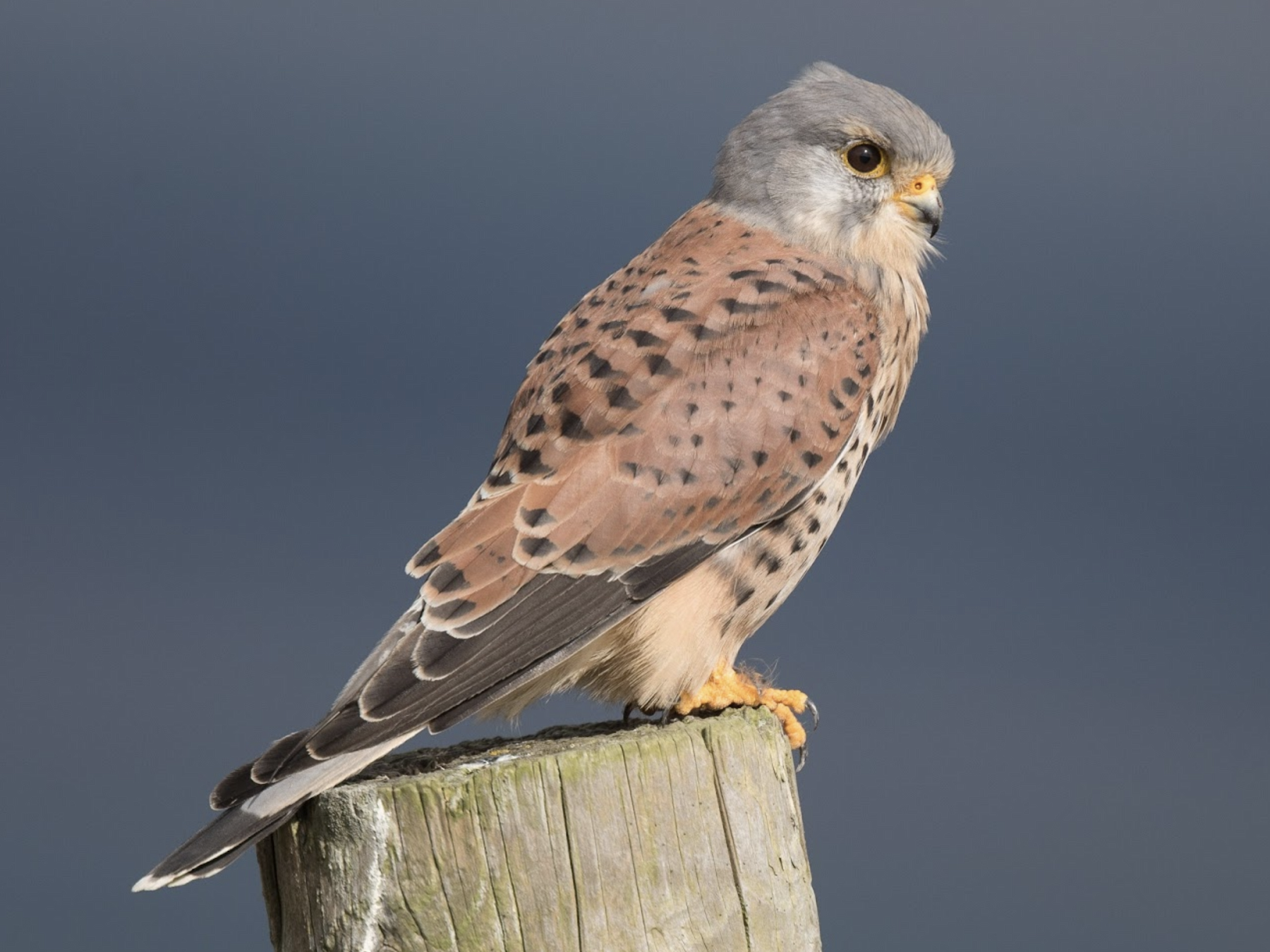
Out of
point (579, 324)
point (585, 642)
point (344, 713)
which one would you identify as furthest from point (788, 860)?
point (579, 324)

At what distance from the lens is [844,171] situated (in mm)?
3270

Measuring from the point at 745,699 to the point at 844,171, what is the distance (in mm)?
1246

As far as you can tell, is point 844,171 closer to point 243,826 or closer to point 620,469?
point 620,469

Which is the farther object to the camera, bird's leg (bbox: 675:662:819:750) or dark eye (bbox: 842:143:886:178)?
dark eye (bbox: 842:143:886:178)

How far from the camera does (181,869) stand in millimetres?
2117

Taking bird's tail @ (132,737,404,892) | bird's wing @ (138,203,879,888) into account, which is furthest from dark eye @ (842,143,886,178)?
bird's tail @ (132,737,404,892)

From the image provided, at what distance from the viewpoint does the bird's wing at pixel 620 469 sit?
238 cm

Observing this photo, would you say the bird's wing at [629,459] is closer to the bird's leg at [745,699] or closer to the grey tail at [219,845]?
the grey tail at [219,845]

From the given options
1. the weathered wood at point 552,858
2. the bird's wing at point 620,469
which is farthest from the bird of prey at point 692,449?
the weathered wood at point 552,858

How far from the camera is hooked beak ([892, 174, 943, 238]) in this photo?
333 cm

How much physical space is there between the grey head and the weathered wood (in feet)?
4.51

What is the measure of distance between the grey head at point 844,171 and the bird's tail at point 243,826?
1706mm

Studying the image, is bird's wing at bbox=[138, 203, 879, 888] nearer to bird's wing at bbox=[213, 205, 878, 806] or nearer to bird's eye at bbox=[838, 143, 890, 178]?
bird's wing at bbox=[213, 205, 878, 806]

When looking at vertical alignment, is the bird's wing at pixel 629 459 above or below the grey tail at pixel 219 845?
above
